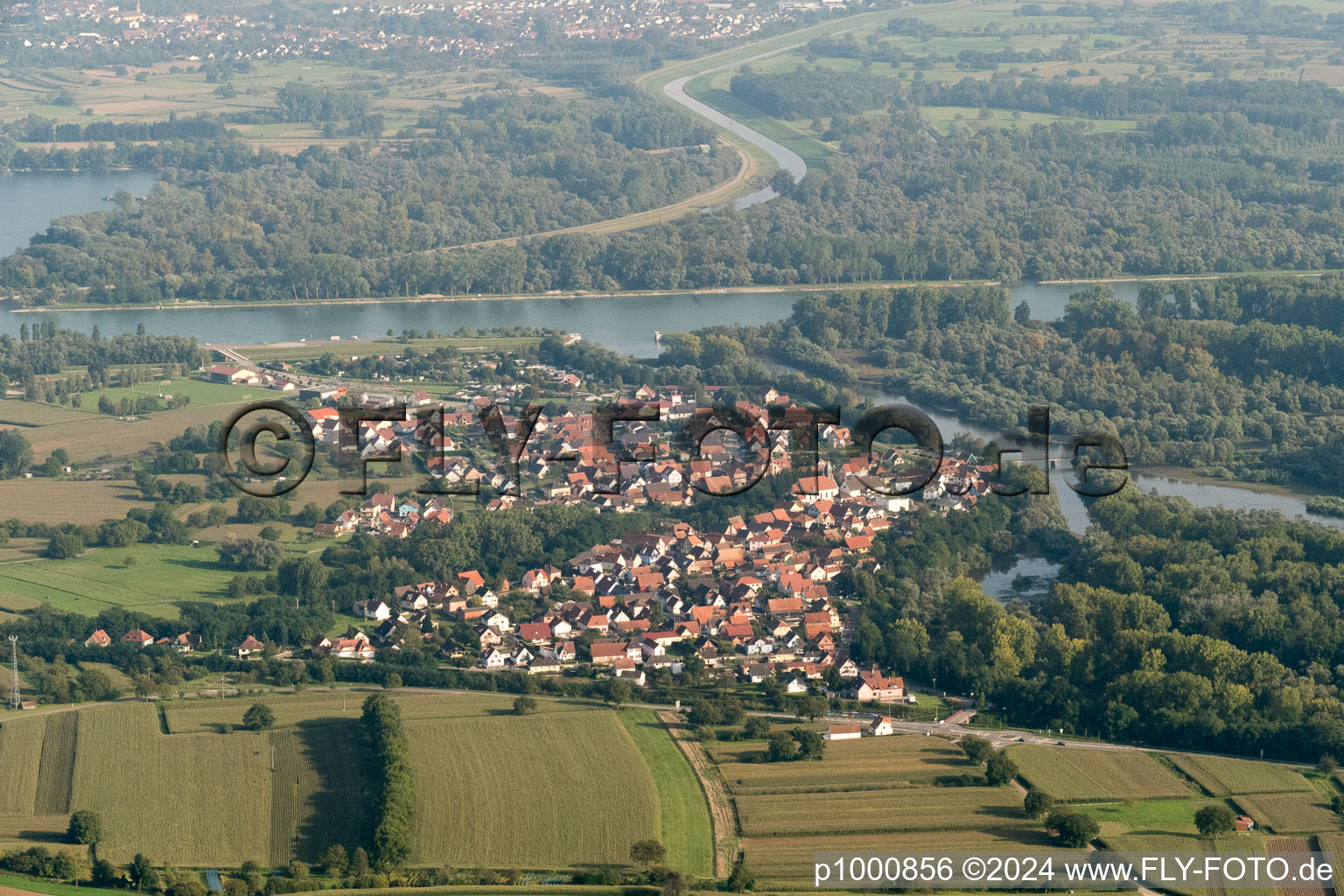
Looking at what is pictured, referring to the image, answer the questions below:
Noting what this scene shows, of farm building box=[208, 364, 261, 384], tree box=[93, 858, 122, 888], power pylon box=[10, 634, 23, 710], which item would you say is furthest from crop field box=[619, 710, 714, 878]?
farm building box=[208, 364, 261, 384]

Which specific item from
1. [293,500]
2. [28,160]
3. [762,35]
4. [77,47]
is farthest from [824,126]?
[293,500]

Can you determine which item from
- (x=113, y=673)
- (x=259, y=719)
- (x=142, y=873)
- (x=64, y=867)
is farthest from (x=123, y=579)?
(x=142, y=873)

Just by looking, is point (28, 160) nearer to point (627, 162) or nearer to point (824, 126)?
point (627, 162)

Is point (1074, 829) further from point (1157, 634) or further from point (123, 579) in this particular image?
point (123, 579)

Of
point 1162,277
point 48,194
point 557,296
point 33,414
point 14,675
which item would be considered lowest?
point 1162,277

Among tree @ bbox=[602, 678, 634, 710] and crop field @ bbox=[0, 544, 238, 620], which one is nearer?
tree @ bbox=[602, 678, 634, 710]

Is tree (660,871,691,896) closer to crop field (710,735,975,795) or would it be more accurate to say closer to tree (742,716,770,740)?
crop field (710,735,975,795)
